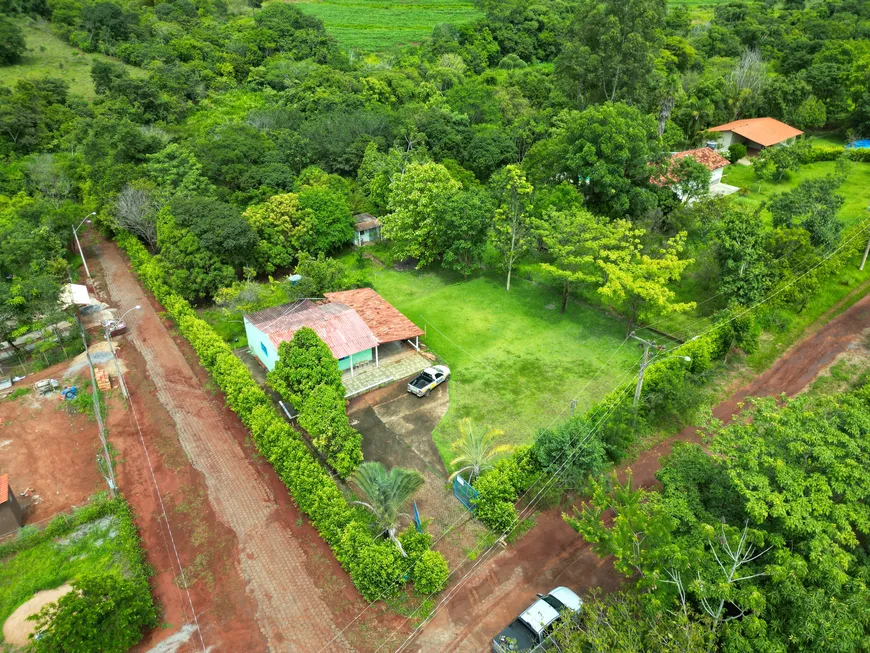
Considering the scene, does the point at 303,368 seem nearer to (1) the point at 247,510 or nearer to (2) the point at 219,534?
(1) the point at 247,510

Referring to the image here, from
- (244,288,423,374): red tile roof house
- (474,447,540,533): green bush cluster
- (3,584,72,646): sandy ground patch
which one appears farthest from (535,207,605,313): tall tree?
(3,584,72,646): sandy ground patch

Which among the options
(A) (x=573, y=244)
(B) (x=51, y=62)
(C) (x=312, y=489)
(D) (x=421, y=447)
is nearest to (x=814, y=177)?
(A) (x=573, y=244)

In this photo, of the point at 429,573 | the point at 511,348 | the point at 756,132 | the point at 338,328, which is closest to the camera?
the point at 429,573

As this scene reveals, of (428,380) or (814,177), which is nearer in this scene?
(428,380)

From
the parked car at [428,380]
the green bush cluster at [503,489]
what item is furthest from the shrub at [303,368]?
the green bush cluster at [503,489]

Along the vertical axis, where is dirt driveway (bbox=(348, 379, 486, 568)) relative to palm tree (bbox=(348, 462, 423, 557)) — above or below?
below

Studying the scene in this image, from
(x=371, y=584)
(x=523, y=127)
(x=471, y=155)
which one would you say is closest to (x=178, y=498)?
(x=371, y=584)

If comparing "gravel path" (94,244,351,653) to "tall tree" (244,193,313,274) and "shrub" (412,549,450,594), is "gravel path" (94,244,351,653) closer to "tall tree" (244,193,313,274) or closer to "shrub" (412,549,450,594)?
"shrub" (412,549,450,594)
